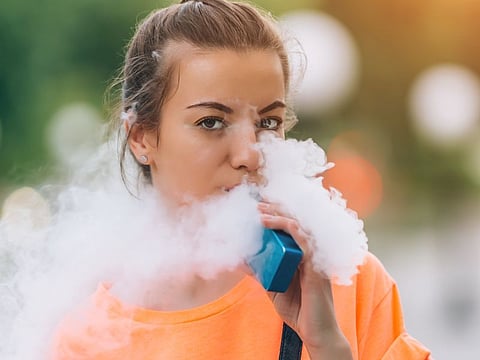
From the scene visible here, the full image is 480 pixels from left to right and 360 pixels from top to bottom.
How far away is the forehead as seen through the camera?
2289mm

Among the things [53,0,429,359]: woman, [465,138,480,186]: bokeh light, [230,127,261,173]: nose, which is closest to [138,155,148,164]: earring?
[53,0,429,359]: woman

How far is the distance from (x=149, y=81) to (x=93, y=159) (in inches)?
24.4

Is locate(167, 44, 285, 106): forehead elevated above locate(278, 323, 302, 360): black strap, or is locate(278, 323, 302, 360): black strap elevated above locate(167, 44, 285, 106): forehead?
locate(167, 44, 285, 106): forehead

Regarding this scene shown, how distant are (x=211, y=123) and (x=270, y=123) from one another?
166mm

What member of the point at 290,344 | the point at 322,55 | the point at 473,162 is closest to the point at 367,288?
the point at 290,344

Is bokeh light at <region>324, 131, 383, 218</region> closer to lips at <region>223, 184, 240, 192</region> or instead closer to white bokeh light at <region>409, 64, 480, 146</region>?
white bokeh light at <region>409, 64, 480, 146</region>

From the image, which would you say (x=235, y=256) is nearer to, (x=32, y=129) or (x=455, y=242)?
(x=32, y=129)

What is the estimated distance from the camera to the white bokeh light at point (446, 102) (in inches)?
536

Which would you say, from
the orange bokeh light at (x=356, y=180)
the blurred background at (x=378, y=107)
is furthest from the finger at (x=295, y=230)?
the orange bokeh light at (x=356, y=180)

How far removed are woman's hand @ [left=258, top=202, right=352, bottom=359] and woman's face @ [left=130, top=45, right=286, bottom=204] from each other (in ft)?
0.62

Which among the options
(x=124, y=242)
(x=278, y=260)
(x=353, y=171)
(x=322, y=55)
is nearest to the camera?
(x=278, y=260)

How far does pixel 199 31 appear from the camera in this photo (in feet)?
8.02

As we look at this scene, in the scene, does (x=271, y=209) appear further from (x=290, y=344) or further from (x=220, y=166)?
(x=290, y=344)

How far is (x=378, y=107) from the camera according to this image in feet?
51.0
